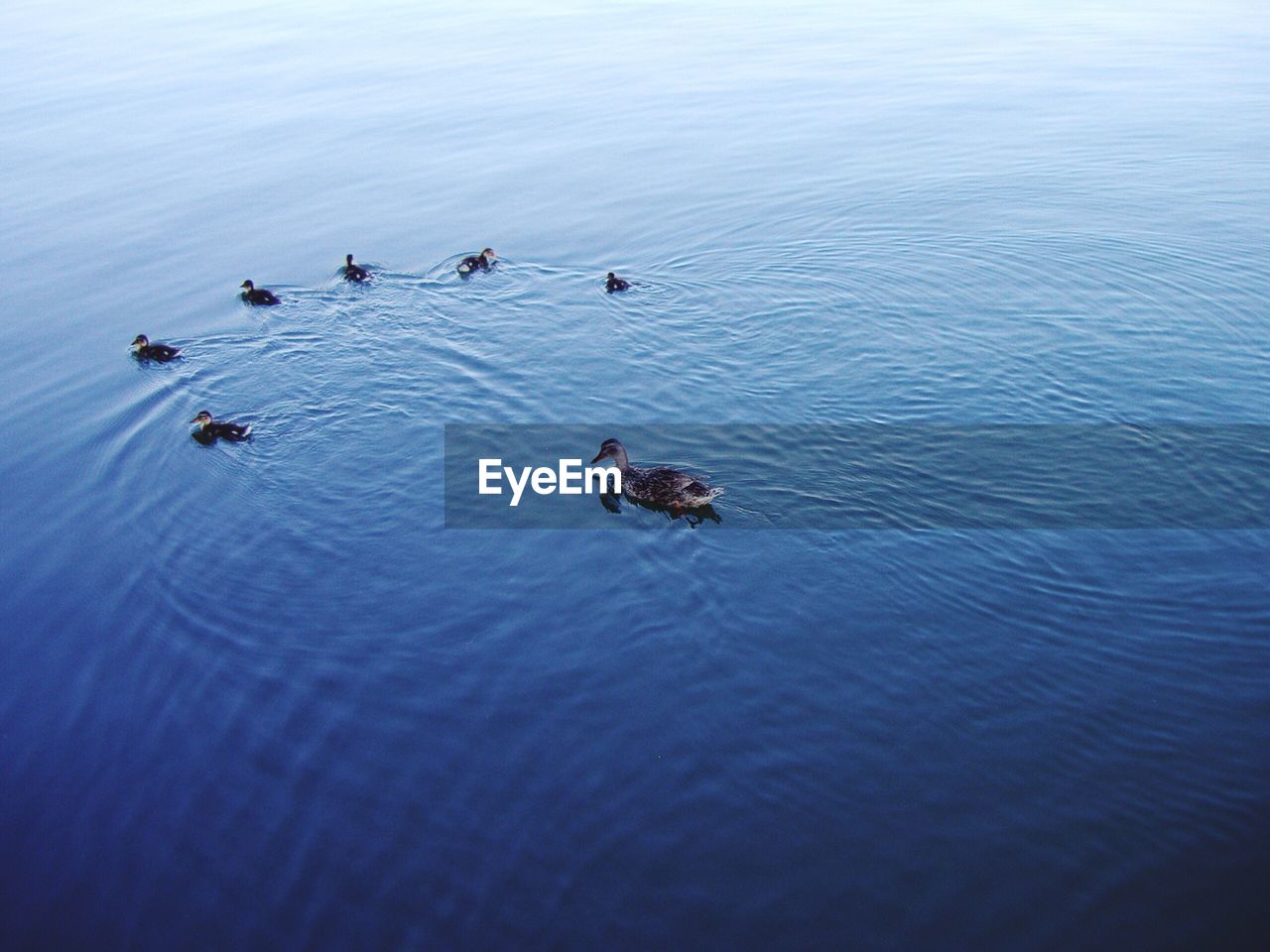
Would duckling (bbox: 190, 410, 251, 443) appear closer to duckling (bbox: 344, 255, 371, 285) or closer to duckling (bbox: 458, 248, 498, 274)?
duckling (bbox: 344, 255, 371, 285)

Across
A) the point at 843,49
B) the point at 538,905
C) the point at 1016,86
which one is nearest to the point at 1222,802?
the point at 538,905

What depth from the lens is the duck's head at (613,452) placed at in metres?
12.3

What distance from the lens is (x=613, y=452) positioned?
40.5 ft

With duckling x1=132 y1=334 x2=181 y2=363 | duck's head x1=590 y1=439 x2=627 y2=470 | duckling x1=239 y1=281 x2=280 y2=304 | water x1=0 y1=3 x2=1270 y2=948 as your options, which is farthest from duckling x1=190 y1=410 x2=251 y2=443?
duck's head x1=590 y1=439 x2=627 y2=470

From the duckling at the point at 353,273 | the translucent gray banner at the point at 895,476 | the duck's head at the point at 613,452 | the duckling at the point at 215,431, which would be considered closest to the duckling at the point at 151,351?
the duckling at the point at 215,431

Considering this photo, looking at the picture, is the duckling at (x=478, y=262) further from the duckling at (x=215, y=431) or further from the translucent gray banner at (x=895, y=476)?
the duckling at (x=215, y=431)

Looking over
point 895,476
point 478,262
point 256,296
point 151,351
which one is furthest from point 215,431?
point 895,476

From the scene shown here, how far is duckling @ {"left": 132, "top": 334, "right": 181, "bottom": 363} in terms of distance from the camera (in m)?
15.4

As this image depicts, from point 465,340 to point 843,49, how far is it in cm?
2345

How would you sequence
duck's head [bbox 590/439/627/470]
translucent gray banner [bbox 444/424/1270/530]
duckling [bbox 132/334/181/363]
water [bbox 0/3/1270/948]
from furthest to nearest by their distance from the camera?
1. duckling [bbox 132/334/181/363]
2. duck's head [bbox 590/439/627/470]
3. translucent gray banner [bbox 444/424/1270/530]
4. water [bbox 0/3/1270/948]

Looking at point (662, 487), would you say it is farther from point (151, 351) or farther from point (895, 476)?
point (151, 351)

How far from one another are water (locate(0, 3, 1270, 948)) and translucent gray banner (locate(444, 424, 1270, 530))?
0.28m

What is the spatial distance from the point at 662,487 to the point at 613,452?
3.22 feet

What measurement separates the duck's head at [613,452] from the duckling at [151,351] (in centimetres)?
735
